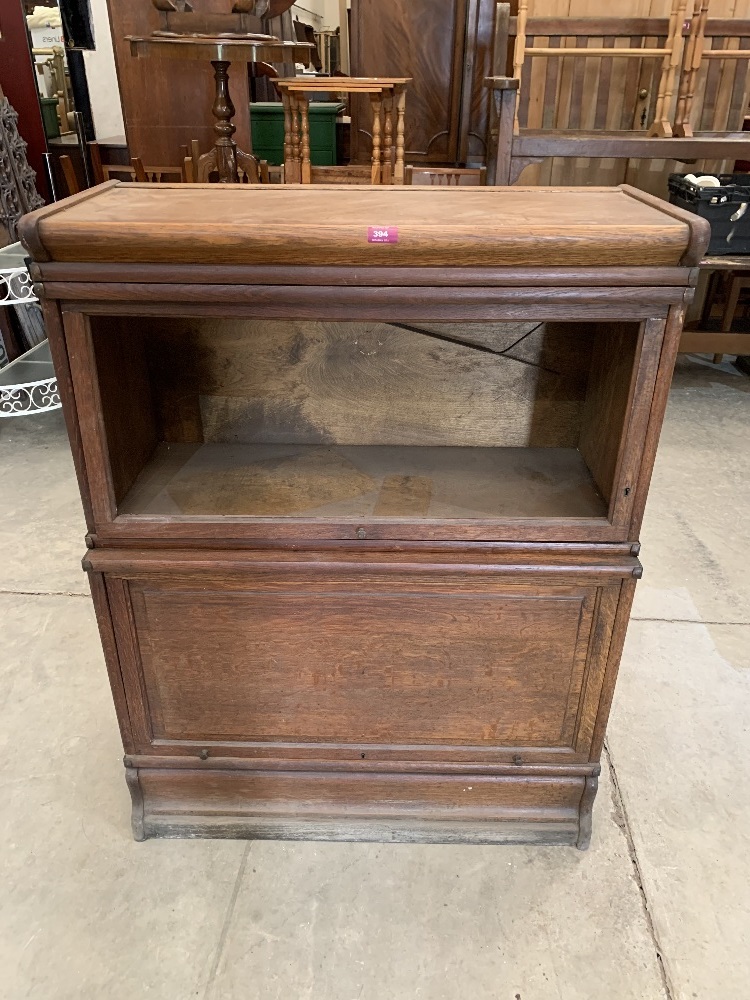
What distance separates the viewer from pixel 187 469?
166 centimetres

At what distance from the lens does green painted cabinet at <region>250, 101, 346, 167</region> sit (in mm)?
5344

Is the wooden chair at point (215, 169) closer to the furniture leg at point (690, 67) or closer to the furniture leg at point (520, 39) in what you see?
the furniture leg at point (520, 39)

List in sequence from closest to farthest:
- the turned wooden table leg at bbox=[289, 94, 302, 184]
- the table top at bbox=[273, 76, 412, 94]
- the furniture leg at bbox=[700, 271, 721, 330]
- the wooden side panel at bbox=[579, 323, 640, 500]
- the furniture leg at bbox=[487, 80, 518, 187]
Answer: the wooden side panel at bbox=[579, 323, 640, 500] → the table top at bbox=[273, 76, 412, 94] → the turned wooden table leg at bbox=[289, 94, 302, 184] → the furniture leg at bbox=[487, 80, 518, 187] → the furniture leg at bbox=[700, 271, 721, 330]

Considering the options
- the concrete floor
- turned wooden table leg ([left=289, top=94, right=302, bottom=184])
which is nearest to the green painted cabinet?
turned wooden table leg ([left=289, top=94, right=302, bottom=184])

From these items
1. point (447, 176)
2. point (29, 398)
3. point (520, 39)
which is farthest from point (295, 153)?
point (29, 398)

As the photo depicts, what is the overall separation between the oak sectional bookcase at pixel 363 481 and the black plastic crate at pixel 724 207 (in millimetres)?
2531

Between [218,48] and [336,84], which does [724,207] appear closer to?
[336,84]

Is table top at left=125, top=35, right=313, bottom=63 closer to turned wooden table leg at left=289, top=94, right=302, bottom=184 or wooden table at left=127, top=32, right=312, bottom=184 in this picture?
wooden table at left=127, top=32, right=312, bottom=184

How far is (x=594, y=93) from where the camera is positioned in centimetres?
419

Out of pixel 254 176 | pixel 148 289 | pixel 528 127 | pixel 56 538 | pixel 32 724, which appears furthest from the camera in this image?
pixel 528 127

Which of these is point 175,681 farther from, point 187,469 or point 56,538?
point 56,538

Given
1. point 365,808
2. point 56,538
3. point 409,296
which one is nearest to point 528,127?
point 56,538

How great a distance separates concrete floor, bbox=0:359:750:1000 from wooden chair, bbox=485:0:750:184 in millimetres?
2488

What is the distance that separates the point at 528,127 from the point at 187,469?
11.3ft
